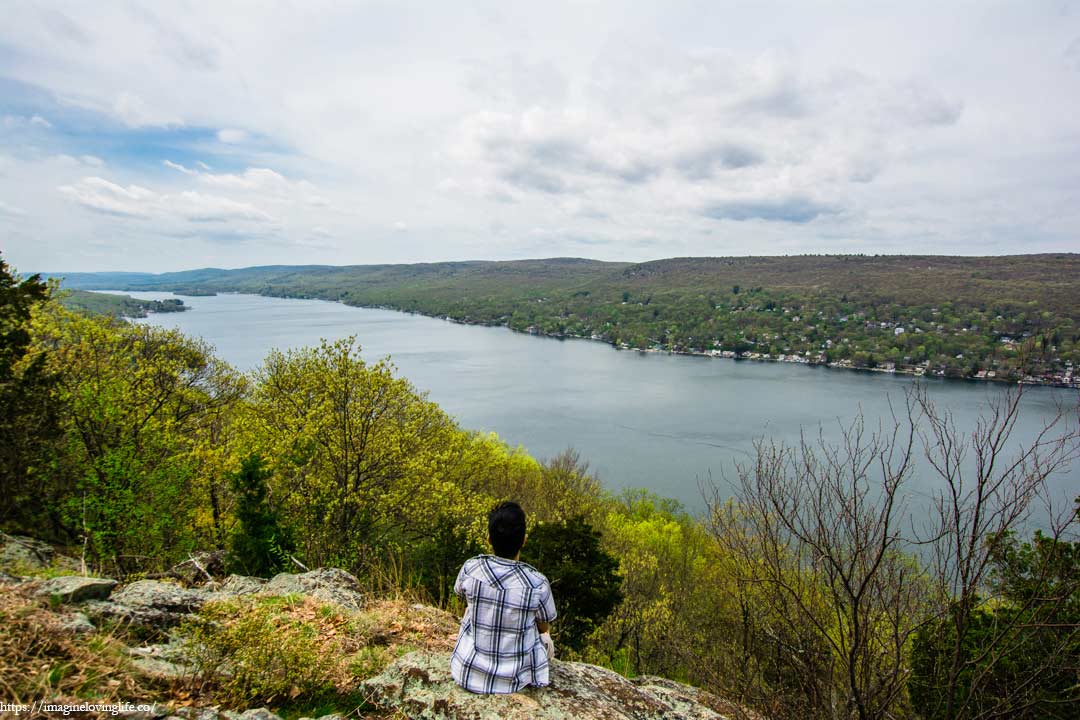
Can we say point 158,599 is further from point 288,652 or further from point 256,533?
point 256,533

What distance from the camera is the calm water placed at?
42.2 meters

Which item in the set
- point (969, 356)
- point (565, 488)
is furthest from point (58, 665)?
point (969, 356)

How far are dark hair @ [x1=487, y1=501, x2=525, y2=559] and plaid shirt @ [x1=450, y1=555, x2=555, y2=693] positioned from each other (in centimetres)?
9

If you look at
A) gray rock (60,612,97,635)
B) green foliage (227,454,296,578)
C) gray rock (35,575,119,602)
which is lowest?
green foliage (227,454,296,578)

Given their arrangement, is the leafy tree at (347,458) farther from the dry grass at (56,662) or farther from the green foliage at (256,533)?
the dry grass at (56,662)

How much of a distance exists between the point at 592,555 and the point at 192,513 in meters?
10.3

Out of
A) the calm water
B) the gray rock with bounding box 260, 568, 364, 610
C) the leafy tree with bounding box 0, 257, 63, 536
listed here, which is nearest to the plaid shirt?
the gray rock with bounding box 260, 568, 364, 610

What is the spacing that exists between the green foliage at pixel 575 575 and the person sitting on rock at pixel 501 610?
31.4 ft

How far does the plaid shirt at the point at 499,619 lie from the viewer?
3.30 meters

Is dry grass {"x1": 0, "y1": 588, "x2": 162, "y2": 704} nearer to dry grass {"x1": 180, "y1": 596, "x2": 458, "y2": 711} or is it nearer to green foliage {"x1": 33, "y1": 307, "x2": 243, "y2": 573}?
dry grass {"x1": 180, "y1": 596, "x2": 458, "y2": 711}

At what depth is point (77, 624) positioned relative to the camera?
3408 millimetres

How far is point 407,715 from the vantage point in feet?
10.8

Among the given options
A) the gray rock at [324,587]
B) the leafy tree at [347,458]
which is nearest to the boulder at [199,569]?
the gray rock at [324,587]

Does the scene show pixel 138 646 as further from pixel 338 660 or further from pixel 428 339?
pixel 428 339
